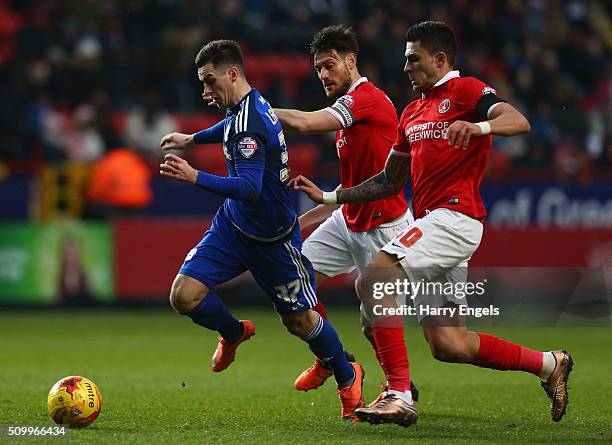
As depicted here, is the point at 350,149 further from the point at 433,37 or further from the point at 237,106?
the point at 433,37

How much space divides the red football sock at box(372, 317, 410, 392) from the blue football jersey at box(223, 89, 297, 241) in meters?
0.81

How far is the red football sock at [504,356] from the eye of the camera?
6.11 m

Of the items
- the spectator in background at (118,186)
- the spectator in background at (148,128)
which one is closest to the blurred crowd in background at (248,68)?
the spectator in background at (148,128)

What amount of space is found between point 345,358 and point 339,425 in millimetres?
469

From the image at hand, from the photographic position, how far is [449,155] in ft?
20.1

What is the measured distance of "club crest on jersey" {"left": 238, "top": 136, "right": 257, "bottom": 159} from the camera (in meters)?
6.13

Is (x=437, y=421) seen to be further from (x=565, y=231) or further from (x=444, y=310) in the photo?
(x=565, y=231)

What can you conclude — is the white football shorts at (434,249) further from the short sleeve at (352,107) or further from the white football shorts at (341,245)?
the white football shorts at (341,245)

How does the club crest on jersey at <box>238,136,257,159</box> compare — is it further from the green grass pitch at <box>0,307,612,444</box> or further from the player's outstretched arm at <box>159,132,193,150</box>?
the green grass pitch at <box>0,307,612,444</box>

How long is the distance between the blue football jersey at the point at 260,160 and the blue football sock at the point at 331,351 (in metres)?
0.59

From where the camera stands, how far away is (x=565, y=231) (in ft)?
45.3

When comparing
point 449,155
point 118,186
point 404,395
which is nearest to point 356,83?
point 449,155

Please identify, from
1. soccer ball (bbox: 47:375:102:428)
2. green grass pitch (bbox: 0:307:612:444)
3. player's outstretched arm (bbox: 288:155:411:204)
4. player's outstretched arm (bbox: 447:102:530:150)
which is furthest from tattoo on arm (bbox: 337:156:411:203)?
soccer ball (bbox: 47:375:102:428)

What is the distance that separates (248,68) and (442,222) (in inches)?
412
